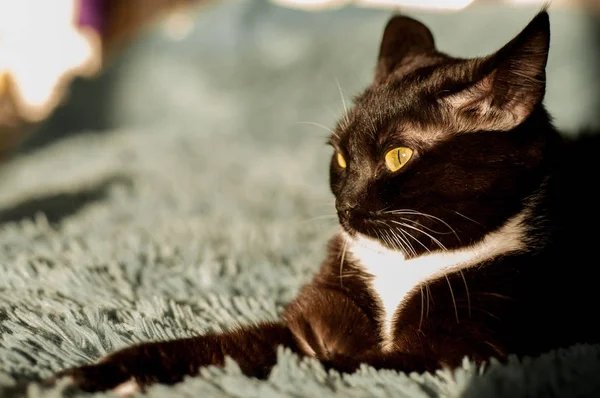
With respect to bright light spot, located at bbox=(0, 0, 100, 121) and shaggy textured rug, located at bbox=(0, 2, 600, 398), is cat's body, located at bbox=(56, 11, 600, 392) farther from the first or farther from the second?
bright light spot, located at bbox=(0, 0, 100, 121)

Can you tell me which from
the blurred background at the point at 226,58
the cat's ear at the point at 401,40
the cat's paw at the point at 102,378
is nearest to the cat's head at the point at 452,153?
the cat's ear at the point at 401,40

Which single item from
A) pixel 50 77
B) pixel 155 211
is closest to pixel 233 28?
pixel 50 77

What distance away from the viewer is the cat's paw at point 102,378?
0.50m

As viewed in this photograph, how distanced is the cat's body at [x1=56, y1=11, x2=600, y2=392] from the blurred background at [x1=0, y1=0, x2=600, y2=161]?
1047 millimetres

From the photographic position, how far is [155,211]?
1.24 m

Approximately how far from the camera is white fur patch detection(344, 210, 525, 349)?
626 mm

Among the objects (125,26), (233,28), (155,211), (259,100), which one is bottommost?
(155,211)

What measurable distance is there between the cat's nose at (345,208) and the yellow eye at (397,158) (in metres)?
0.07

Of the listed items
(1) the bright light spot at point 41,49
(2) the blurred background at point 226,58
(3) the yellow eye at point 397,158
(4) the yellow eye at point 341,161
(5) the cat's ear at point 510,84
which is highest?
(1) the bright light spot at point 41,49

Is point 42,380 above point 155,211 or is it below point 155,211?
below

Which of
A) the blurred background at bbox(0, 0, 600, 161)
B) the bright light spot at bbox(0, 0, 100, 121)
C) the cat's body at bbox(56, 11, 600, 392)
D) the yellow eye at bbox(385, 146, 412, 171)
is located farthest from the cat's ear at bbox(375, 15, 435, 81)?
the bright light spot at bbox(0, 0, 100, 121)

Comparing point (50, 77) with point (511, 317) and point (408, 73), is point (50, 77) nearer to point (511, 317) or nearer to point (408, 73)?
point (408, 73)

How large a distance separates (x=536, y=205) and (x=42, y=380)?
0.61 metres

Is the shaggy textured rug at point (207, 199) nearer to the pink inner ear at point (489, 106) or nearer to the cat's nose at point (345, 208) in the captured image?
the cat's nose at point (345, 208)
